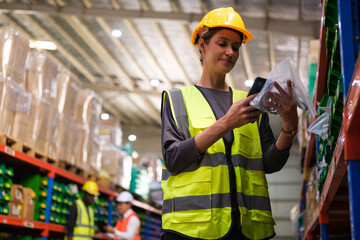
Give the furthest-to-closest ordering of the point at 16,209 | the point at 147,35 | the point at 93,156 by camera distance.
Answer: the point at 147,35, the point at 93,156, the point at 16,209

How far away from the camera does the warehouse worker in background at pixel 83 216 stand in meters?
8.03

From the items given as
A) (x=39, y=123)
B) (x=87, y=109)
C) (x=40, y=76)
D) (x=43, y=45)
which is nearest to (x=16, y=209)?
(x=39, y=123)

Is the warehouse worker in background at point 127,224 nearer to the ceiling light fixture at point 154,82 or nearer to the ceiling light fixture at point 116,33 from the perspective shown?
the ceiling light fixture at point 116,33

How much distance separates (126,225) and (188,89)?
22.4 feet

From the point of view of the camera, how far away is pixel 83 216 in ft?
27.6

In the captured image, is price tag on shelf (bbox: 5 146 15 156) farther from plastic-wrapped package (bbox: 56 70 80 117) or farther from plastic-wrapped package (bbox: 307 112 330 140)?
plastic-wrapped package (bbox: 307 112 330 140)

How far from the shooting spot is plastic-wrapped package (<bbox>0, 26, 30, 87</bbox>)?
5895mm

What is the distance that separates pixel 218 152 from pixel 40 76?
4.97 m

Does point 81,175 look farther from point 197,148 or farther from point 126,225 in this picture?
point 197,148

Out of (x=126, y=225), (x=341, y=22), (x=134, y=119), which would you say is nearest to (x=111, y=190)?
(x=126, y=225)

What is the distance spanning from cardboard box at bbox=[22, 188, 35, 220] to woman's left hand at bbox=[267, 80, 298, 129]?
510 cm

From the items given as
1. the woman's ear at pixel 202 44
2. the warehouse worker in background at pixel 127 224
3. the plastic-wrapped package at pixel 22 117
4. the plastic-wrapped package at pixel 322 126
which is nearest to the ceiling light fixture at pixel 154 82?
the warehouse worker in background at pixel 127 224

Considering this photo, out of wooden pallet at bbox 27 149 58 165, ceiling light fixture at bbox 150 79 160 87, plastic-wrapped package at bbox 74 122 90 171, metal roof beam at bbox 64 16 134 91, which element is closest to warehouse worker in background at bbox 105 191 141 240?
plastic-wrapped package at bbox 74 122 90 171

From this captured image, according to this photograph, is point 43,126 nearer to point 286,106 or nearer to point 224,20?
point 224,20
